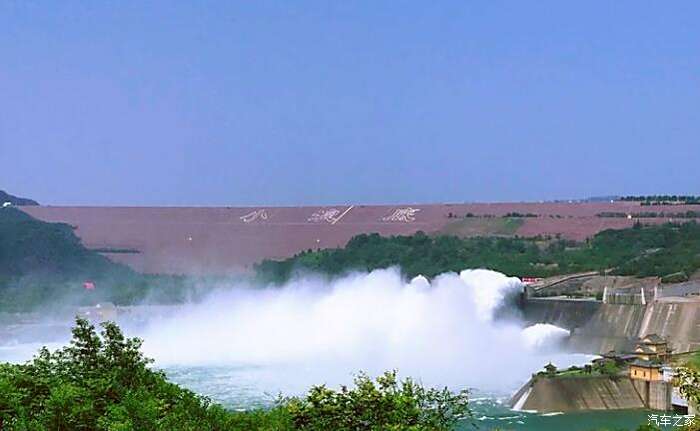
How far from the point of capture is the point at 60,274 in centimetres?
4700

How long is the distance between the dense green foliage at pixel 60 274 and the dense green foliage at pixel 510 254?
5.56m

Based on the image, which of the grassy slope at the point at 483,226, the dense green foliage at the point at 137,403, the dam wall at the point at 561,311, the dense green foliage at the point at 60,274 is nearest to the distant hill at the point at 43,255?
the dense green foliage at the point at 60,274

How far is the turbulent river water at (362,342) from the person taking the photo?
24500mm

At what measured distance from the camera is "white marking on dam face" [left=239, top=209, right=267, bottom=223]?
A: 2184 inches

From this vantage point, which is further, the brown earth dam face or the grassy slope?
the grassy slope

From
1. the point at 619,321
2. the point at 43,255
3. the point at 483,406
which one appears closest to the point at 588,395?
the point at 483,406

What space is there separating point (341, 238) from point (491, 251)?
9.55 m

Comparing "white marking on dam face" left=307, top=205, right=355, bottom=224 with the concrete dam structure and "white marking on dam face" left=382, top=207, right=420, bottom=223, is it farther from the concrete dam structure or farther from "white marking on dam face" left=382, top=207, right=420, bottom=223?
the concrete dam structure

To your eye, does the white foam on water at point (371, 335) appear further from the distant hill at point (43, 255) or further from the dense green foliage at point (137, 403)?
the dense green foliage at point (137, 403)

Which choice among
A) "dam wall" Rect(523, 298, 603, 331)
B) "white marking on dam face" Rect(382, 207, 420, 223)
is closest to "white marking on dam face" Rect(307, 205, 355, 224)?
"white marking on dam face" Rect(382, 207, 420, 223)

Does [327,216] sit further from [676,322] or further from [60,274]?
[676,322]

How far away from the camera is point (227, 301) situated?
145ft

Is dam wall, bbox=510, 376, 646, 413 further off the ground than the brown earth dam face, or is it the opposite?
the brown earth dam face

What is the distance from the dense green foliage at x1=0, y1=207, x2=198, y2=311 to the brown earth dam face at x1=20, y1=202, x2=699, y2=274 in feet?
5.98
